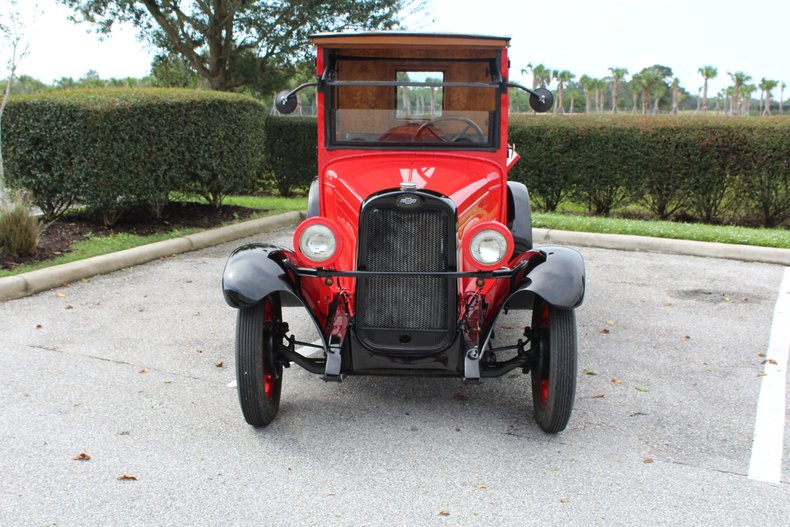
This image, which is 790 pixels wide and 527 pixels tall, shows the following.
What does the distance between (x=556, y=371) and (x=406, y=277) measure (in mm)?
920

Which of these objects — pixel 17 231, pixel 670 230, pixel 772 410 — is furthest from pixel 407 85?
pixel 670 230

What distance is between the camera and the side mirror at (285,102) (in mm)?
4926

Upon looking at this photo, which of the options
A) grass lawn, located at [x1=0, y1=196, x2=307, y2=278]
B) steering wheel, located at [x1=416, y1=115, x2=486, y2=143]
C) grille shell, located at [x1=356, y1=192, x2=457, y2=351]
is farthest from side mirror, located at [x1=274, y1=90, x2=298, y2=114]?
grass lawn, located at [x1=0, y1=196, x2=307, y2=278]

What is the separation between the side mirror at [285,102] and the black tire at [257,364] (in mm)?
1539

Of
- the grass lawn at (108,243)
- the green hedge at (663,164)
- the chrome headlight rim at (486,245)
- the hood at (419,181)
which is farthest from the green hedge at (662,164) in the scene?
the chrome headlight rim at (486,245)

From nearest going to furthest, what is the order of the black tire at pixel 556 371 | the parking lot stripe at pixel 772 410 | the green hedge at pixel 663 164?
the parking lot stripe at pixel 772 410
the black tire at pixel 556 371
the green hedge at pixel 663 164

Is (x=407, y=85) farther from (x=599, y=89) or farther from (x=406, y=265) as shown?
(x=599, y=89)

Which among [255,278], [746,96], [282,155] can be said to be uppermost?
[746,96]

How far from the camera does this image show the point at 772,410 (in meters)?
4.24

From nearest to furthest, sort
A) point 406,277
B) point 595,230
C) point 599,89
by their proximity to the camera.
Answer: point 406,277, point 595,230, point 599,89

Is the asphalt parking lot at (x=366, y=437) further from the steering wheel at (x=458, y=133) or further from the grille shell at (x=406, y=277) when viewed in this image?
the steering wheel at (x=458, y=133)

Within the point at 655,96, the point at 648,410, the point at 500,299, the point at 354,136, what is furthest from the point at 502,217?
the point at 655,96

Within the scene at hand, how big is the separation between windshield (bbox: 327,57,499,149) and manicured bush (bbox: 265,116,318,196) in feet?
26.3

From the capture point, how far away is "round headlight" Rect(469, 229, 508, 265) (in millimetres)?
3832
